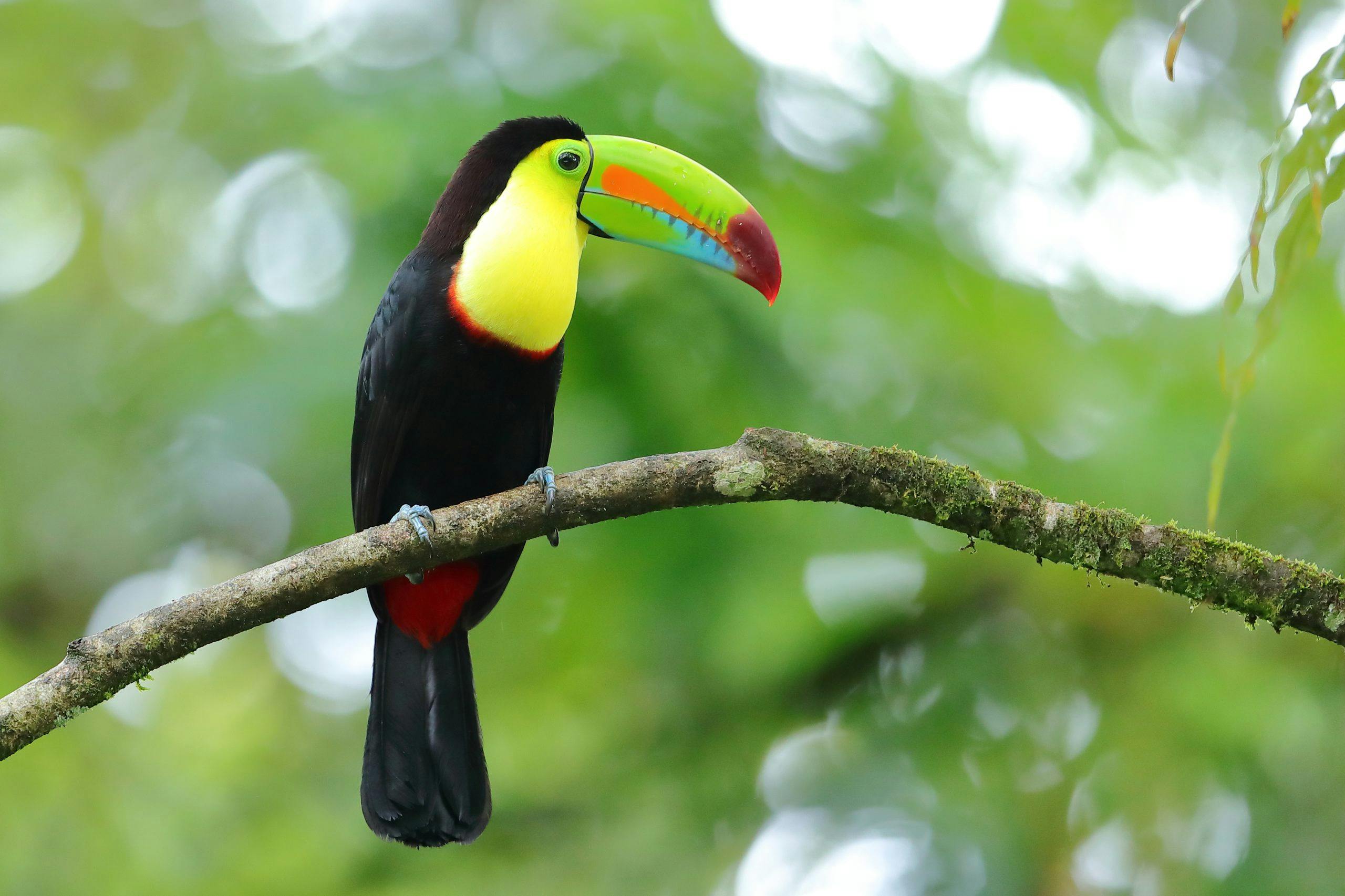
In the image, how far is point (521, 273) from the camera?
3.25 m

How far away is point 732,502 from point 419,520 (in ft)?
2.47

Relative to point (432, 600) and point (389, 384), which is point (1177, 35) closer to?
point (389, 384)

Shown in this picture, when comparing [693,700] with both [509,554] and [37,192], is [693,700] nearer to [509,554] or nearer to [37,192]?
[509,554]

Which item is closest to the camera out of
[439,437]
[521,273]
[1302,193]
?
[1302,193]

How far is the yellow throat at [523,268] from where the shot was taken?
3252 millimetres

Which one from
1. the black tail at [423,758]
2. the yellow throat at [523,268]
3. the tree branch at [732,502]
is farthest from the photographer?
the black tail at [423,758]

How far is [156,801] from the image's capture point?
487 cm

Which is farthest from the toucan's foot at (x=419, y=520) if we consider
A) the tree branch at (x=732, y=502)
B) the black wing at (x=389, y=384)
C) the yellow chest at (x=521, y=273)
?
the yellow chest at (x=521, y=273)

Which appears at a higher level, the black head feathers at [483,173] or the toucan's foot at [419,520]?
the black head feathers at [483,173]

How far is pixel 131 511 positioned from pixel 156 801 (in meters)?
1.20

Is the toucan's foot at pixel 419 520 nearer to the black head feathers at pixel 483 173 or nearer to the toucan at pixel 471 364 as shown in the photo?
the toucan at pixel 471 364

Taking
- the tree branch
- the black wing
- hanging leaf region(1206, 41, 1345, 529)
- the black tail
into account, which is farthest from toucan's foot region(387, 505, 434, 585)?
hanging leaf region(1206, 41, 1345, 529)

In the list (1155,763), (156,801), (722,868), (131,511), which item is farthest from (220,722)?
(1155,763)

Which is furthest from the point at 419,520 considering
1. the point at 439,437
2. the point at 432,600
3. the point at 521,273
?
the point at 432,600
